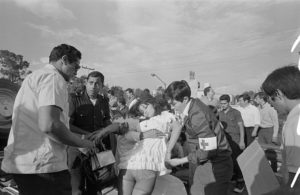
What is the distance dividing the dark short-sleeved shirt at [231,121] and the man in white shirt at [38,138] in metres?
3.77

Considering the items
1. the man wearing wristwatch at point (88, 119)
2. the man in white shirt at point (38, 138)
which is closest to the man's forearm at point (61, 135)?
the man in white shirt at point (38, 138)

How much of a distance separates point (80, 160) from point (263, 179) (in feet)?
5.72

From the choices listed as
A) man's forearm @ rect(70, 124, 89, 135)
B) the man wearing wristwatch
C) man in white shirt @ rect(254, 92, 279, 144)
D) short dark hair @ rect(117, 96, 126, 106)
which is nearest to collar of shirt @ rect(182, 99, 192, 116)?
the man wearing wristwatch

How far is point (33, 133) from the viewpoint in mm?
1748

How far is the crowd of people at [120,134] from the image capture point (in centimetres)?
167

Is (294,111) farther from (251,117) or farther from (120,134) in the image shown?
(251,117)

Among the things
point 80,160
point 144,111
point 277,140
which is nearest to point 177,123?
point 144,111

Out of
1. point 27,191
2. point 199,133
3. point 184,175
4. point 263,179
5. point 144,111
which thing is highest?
point 144,111

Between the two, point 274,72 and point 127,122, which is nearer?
point 274,72

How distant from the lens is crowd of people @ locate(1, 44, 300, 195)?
167cm

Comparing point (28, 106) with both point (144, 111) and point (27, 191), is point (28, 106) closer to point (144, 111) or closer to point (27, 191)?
point (27, 191)

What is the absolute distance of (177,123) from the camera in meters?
2.76

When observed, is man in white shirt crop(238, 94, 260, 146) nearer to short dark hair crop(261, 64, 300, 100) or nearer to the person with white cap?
the person with white cap

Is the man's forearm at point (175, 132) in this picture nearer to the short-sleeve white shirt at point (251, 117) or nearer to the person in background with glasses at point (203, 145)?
the person in background with glasses at point (203, 145)
